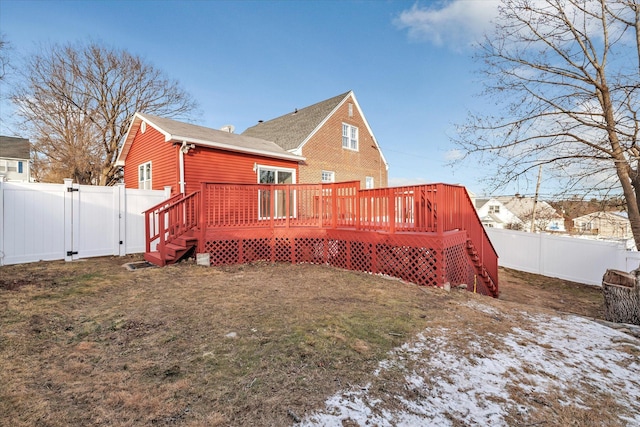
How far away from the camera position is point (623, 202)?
9391mm

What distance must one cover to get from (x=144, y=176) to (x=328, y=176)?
844 cm

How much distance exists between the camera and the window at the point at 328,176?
15242 millimetres

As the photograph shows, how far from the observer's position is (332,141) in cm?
1568

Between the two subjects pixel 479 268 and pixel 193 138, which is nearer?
pixel 479 268

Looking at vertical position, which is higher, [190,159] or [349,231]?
[190,159]

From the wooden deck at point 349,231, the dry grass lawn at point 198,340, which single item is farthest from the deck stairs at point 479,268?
the dry grass lawn at point 198,340

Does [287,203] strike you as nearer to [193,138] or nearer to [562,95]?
[193,138]

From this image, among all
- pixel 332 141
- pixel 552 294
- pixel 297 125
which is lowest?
pixel 552 294

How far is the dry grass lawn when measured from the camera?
2.12 m

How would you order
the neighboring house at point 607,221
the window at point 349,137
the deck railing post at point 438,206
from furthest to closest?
the window at point 349,137 < the neighboring house at point 607,221 < the deck railing post at point 438,206

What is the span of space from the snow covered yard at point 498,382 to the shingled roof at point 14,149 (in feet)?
109

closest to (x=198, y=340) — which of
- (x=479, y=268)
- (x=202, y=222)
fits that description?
(x=202, y=222)

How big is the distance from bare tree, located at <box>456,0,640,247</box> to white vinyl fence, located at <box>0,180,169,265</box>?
1065 cm

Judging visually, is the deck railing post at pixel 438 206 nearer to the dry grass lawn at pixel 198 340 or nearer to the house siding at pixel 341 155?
the dry grass lawn at pixel 198 340
